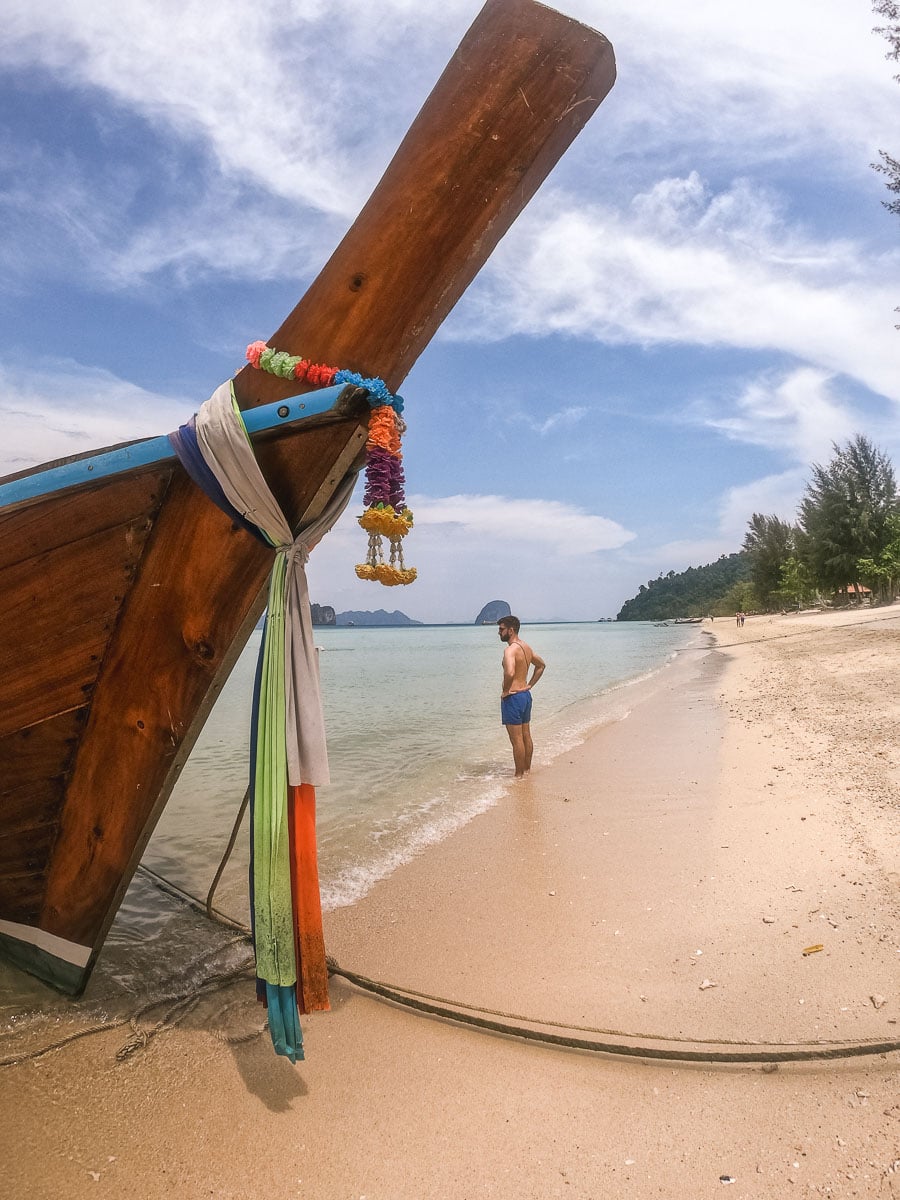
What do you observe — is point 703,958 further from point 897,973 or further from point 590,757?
point 590,757

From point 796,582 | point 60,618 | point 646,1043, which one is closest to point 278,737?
point 60,618

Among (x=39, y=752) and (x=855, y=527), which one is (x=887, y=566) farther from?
(x=39, y=752)

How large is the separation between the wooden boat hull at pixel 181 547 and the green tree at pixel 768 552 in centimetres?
5416

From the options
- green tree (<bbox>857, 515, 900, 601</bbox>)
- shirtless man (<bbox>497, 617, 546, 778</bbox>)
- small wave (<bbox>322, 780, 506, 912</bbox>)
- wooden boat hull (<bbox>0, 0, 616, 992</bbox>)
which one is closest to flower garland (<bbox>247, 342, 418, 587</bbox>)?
wooden boat hull (<bbox>0, 0, 616, 992</bbox>)

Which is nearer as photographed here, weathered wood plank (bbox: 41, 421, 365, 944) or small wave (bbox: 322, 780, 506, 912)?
weathered wood plank (bbox: 41, 421, 365, 944)

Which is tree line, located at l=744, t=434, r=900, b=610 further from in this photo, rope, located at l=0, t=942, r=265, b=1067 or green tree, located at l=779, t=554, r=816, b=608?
rope, located at l=0, t=942, r=265, b=1067

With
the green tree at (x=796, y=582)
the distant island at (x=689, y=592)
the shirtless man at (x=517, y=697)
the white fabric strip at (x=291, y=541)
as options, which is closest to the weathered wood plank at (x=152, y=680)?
the white fabric strip at (x=291, y=541)

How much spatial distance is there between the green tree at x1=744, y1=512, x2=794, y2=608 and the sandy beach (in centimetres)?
5259

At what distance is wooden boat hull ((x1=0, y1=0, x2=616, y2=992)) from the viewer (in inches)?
84.4

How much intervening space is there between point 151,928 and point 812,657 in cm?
1527

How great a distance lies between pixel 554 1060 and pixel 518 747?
499cm

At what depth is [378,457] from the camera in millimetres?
2008

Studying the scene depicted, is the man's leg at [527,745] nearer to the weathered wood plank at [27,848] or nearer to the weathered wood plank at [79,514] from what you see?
the weathered wood plank at [27,848]

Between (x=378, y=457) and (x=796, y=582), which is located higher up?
(x=796, y=582)
